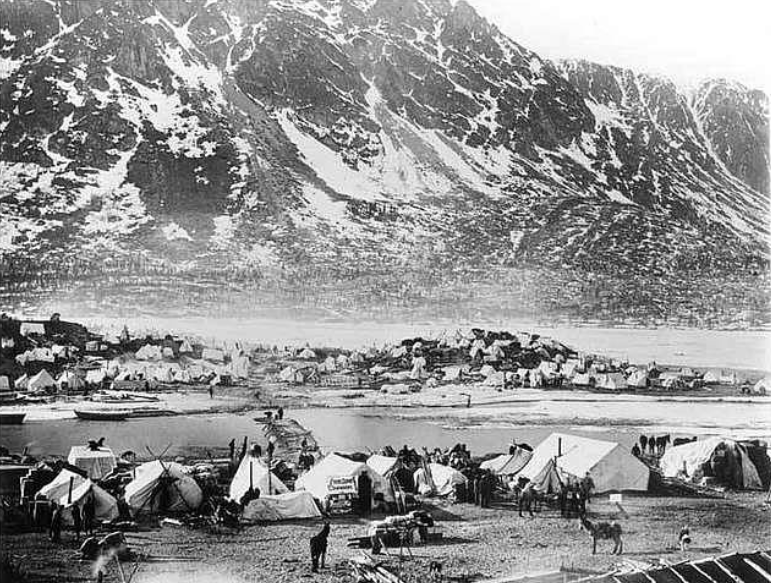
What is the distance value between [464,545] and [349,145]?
2.37 m

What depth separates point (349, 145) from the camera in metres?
5.68

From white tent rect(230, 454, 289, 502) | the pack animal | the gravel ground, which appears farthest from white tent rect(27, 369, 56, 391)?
the pack animal

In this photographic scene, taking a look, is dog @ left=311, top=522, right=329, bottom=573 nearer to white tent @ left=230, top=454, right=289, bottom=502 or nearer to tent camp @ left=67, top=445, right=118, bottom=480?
white tent @ left=230, top=454, right=289, bottom=502

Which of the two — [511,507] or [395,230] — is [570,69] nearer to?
[395,230]

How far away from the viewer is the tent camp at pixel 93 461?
5.07 m

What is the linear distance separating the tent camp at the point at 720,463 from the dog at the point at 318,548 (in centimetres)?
211

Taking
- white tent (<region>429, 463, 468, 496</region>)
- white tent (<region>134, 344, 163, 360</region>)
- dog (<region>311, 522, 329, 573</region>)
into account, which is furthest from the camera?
white tent (<region>429, 463, 468, 496</region>)

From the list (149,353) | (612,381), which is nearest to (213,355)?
(149,353)

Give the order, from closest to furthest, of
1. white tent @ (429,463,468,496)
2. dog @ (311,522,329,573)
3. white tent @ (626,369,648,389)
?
dog @ (311,522,329,573)
white tent @ (429,463,468,496)
white tent @ (626,369,648,389)

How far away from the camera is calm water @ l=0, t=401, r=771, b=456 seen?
16.9ft

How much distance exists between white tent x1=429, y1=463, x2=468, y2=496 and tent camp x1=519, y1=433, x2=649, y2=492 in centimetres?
40

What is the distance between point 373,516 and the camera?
5.26 m

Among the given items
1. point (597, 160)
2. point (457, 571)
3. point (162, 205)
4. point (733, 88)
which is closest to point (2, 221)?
point (162, 205)

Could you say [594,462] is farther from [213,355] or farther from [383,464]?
[213,355]
